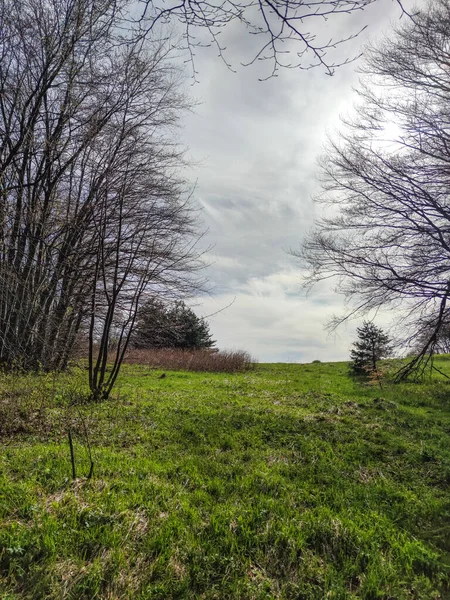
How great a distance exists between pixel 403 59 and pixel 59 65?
348 inches

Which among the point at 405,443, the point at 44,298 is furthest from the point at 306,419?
the point at 44,298

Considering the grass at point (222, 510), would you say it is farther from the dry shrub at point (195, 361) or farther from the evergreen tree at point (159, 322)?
the dry shrub at point (195, 361)

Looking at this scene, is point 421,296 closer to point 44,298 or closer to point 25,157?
point 44,298

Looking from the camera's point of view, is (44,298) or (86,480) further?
(44,298)

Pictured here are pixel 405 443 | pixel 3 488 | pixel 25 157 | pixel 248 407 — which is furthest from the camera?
pixel 25 157

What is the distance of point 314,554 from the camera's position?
8.32ft

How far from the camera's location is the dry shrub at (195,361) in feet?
57.0

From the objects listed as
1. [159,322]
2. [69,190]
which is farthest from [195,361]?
[69,190]

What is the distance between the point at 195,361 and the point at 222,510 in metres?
15.0

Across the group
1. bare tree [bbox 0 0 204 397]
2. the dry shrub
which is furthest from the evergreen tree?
the dry shrub

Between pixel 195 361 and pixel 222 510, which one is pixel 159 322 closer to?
pixel 195 361

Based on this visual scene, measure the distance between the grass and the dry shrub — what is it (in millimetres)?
11639

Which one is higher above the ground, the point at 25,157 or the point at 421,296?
the point at 25,157

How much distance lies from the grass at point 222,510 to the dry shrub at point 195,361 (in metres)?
11.6
